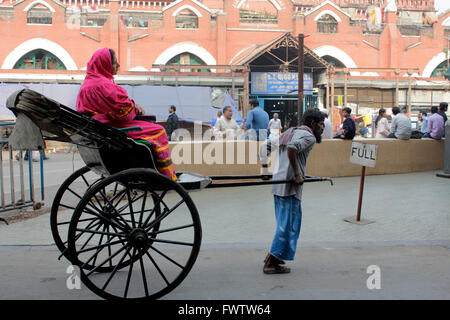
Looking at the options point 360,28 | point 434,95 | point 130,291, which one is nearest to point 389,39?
point 360,28

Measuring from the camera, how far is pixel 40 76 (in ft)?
74.4

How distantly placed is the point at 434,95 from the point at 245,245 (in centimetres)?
2539

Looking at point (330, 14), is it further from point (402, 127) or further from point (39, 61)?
point (402, 127)

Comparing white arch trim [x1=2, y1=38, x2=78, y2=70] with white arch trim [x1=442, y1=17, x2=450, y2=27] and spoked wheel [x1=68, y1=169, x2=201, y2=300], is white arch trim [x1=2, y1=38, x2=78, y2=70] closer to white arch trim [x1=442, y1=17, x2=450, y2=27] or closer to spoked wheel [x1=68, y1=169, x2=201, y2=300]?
spoked wheel [x1=68, y1=169, x2=201, y2=300]

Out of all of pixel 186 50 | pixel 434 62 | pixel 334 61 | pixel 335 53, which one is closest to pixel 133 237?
pixel 186 50

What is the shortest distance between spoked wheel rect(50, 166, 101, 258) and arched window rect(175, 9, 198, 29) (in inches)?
751

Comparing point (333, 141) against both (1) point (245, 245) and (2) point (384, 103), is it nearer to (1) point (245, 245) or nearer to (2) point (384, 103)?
(1) point (245, 245)

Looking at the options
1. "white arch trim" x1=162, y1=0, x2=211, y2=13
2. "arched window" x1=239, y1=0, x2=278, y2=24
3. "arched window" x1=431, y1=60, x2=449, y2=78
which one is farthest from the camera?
"arched window" x1=431, y1=60, x2=449, y2=78

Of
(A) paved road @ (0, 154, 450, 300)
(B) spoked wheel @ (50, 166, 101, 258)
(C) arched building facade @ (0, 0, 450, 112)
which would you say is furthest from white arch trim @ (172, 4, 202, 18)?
(A) paved road @ (0, 154, 450, 300)

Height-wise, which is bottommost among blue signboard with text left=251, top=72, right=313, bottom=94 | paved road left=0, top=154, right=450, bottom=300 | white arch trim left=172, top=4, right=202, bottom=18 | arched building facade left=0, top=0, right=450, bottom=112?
paved road left=0, top=154, right=450, bottom=300

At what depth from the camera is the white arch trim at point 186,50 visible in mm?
27562

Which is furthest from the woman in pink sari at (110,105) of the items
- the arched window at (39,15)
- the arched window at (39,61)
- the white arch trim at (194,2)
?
the arched window at (39,15)

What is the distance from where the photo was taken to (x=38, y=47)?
26.0 m

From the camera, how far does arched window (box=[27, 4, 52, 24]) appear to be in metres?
26.4
